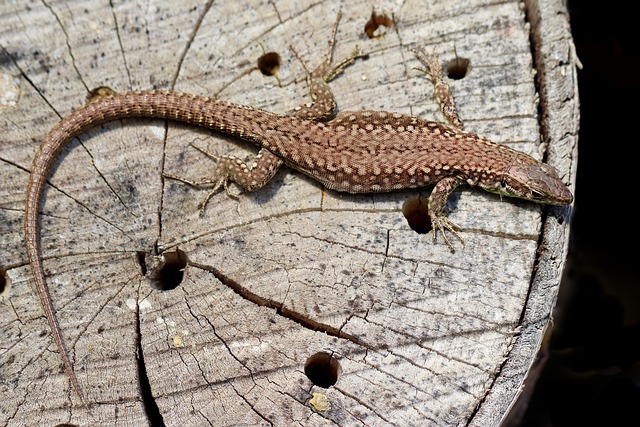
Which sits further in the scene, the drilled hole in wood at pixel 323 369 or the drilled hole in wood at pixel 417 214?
the drilled hole in wood at pixel 417 214

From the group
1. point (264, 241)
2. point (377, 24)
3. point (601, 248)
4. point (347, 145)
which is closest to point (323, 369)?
point (264, 241)

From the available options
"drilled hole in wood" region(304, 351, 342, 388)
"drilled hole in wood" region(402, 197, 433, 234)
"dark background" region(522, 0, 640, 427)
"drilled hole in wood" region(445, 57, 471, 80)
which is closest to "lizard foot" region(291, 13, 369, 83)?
"drilled hole in wood" region(445, 57, 471, 80)

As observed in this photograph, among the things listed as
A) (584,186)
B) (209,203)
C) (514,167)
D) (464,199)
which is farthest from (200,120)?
(584,186)

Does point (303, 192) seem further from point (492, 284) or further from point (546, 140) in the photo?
point (546, 140)

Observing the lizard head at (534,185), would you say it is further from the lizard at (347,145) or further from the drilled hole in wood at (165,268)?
the drilled hole in wood at (165,268)

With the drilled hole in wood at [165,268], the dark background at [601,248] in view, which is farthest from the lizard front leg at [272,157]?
the dark background at [601,248]

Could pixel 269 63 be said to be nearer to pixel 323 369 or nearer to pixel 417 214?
pixel 417 214
